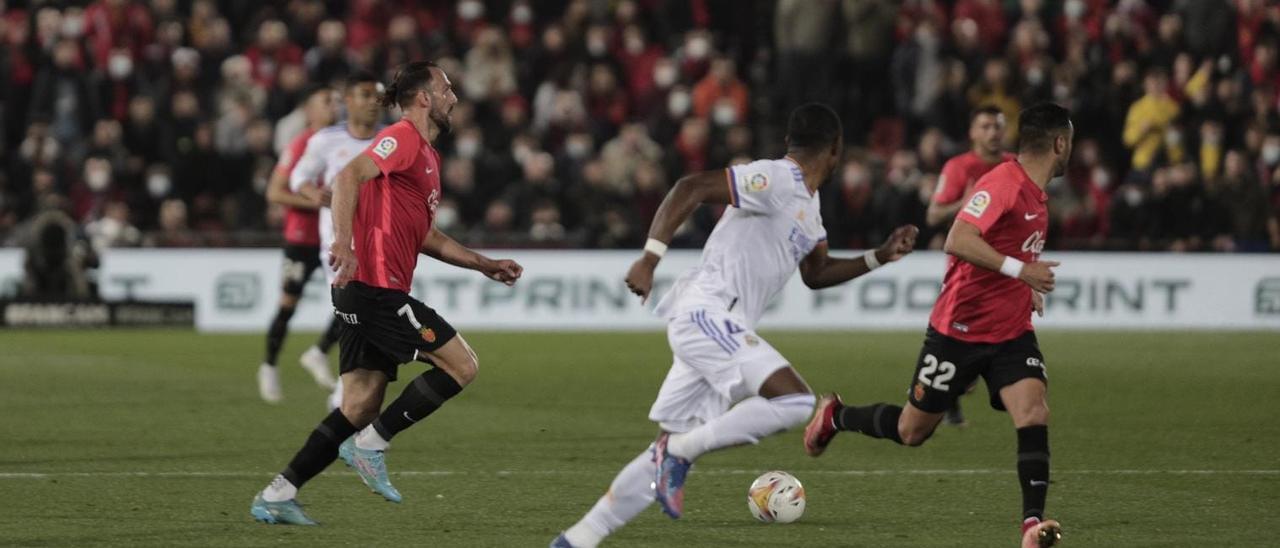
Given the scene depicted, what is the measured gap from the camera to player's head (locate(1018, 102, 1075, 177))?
8.07 m

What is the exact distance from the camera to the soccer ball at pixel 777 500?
8352 millimetres

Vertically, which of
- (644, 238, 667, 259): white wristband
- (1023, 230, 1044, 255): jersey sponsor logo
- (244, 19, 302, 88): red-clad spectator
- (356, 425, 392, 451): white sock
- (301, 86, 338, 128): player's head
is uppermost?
(244, 19, 302, 88): red-clad spectator

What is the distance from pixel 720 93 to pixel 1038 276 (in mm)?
16281

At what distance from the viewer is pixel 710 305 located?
24.7ft

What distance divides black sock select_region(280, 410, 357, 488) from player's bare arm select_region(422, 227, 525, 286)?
841 mm

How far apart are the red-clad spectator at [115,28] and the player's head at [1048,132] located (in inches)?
666

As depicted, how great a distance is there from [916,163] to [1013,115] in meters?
1.32

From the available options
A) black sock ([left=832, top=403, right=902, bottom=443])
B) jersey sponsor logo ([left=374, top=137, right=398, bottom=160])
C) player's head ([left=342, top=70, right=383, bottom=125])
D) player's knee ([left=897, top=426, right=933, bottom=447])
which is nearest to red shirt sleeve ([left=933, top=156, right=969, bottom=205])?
black sock ([left=832, top=403, right=902, bottom=443])

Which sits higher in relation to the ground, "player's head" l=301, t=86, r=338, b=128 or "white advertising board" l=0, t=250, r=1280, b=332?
"player's head" l=301, t=86, r=338, b=128

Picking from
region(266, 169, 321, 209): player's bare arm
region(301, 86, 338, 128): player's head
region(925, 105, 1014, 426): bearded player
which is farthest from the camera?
region(301, 86, 338, 128): player's head

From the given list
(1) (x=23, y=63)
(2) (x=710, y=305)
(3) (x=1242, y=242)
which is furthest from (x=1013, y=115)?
(2) (x=710, y=305)

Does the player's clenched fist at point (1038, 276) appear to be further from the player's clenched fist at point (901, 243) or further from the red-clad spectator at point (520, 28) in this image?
the red-clad spectator at point (520, 28)

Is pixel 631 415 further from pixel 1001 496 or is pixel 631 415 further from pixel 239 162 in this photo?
pixel 239 162

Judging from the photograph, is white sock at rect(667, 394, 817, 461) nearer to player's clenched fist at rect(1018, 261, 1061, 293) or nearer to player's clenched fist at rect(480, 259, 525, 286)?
player's clenched fist at rect(1018, 261, 1061, 293)
